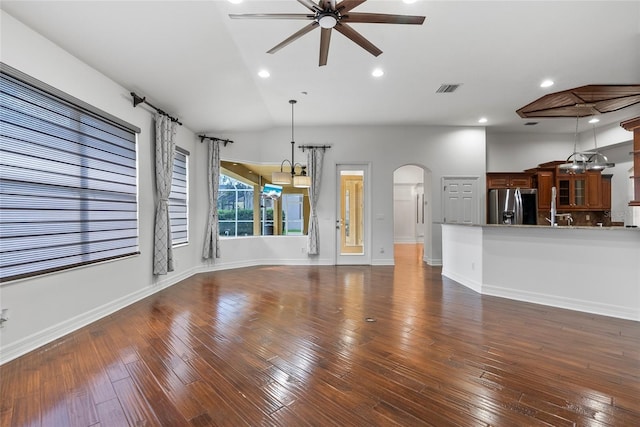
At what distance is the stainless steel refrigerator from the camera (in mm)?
6547

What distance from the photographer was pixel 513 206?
21.6ft

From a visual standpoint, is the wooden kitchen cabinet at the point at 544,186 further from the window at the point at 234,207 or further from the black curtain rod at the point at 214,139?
the black curtain rod at the point at 214,139

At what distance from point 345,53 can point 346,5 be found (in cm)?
151

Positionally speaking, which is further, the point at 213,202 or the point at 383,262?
the point at 383,262

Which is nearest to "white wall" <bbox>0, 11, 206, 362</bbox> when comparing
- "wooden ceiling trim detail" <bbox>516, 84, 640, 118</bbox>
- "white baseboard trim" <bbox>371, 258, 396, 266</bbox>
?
"white baseboard trim" <bbox>371, 258, 396, 266</bbox>

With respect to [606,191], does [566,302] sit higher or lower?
lower

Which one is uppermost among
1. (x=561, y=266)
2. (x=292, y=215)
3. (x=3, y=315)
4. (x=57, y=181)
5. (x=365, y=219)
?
(x=57, y=181)

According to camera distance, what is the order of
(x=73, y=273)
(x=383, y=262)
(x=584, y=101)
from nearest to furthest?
(x=73, y=273) < (x=584, y=101) < (x=383, y=262)

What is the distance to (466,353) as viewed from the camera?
2414 millimetres

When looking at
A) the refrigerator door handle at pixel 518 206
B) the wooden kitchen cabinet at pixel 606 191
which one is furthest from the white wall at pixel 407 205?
the wooden kitchen cabinet at pixel 606 191

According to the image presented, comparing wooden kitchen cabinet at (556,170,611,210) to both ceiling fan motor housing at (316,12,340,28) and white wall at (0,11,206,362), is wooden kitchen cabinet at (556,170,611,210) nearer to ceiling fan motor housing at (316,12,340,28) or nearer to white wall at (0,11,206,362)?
ceiling fan motor housing at (316,12,340,28)

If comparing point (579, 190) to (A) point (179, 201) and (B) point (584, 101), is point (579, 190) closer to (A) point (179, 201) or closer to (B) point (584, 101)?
(B) point (584, 101)

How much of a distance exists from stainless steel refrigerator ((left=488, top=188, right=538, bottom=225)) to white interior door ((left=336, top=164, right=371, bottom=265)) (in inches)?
122

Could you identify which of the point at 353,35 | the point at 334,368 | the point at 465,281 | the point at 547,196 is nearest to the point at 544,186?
the point at 547,196
